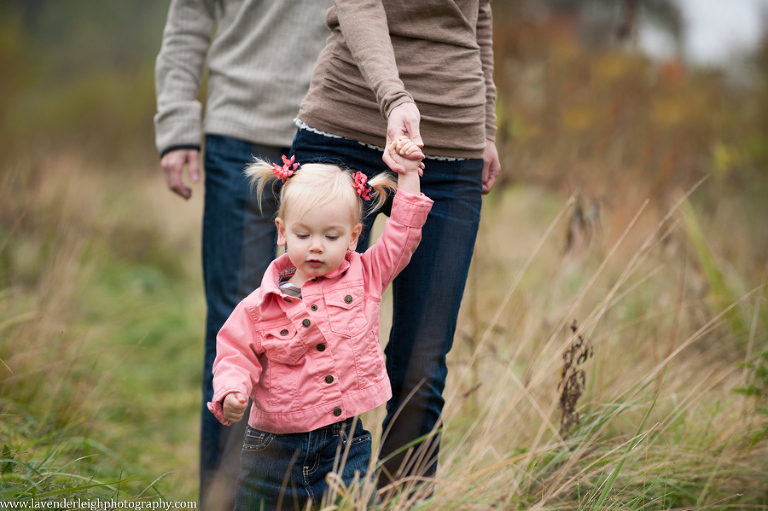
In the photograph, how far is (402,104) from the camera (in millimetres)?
1382

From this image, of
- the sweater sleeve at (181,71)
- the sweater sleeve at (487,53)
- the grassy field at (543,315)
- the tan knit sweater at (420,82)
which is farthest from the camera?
the sweater sleeve at (181,71)

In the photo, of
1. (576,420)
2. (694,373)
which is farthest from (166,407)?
(694,373)

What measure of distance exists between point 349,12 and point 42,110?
979cm

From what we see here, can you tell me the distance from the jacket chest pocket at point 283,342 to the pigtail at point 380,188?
14.4 inches

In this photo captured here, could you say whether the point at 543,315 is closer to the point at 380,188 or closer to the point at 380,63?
the point at 380,188

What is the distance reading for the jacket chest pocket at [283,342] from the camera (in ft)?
4.81

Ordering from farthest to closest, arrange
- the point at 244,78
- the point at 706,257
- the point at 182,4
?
the point at 706,257 → the point at 182,4 → the point at 244,78

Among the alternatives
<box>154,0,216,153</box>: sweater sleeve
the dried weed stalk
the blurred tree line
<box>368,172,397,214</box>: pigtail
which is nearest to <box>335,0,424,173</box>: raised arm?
<box>368,172,397,214</box>: pigtail

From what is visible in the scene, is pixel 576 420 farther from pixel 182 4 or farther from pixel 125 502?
pixel 182 4

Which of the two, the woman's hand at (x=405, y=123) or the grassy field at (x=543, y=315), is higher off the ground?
the woman's hand at (x=405, y=123)

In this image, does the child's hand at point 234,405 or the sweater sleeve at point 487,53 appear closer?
the child's hand at point 234,405

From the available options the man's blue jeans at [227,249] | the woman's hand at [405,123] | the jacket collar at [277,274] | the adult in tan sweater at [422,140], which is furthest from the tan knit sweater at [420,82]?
the man's blue jeans at [227,249]

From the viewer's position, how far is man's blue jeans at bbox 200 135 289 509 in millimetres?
2021

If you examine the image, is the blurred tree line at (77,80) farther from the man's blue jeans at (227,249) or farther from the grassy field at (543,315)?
the man's blue jeans at (227,249)
